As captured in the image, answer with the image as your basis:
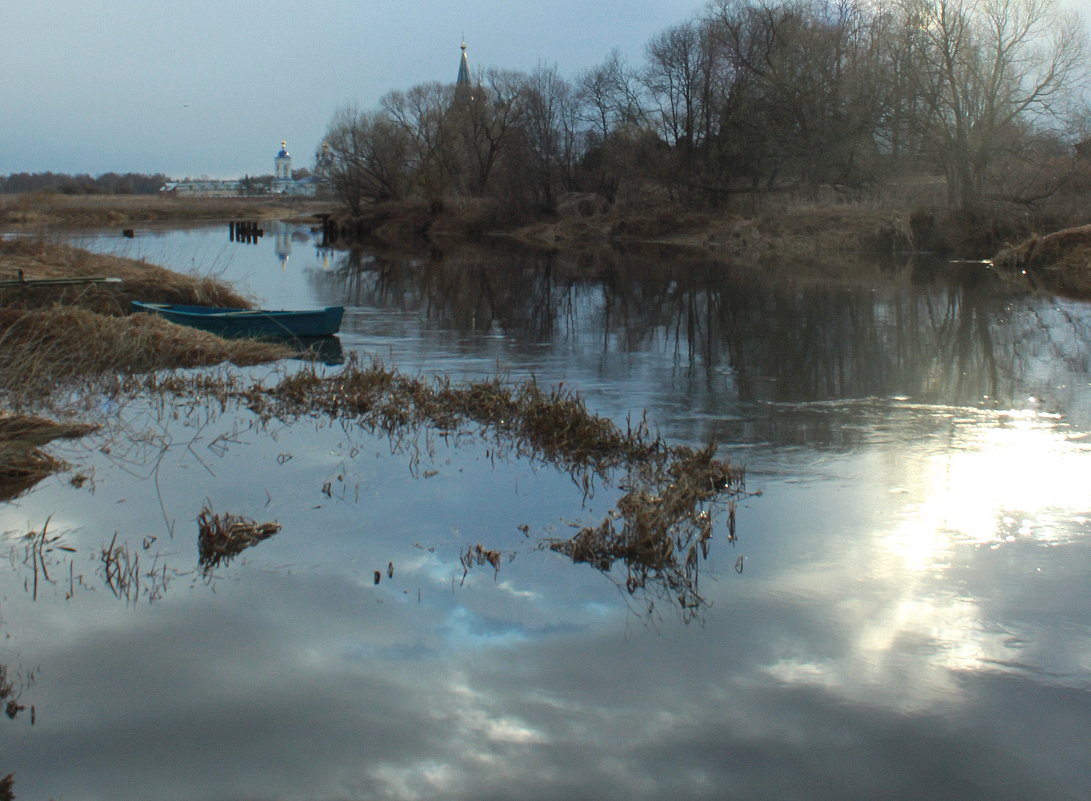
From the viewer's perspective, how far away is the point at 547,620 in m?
5.68

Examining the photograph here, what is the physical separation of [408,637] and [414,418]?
5.12m

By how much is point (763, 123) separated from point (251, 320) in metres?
37.6

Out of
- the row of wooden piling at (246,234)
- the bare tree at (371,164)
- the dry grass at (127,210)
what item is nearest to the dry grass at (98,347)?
the dry grass at (127,210)

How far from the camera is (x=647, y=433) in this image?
9.12 meters

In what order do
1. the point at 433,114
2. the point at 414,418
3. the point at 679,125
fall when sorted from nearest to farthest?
the point at 414,418 → the point at 679,125 → the point at 433,114

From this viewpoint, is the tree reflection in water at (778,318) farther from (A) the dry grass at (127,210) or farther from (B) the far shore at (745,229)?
(A) the dry grass at (127,210)

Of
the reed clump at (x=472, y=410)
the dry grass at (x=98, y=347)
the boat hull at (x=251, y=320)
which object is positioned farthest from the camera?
the boat hull at (x=251, y=320)

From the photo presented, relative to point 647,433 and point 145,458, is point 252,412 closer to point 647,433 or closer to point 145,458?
point 145,458

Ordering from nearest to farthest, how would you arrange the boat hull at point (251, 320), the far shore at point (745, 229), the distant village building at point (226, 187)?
the boat hull at point (251, 320) < the far shore at point (745, 229) < the distant village building at point (226, 187)

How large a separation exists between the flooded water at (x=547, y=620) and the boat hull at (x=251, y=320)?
Answer: 4190mm

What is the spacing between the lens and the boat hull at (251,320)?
15.2m

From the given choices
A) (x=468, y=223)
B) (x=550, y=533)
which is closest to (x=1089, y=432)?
(x=550, y=533)

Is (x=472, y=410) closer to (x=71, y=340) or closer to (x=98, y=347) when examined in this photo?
(x=98, y=347)

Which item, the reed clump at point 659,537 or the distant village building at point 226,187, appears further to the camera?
Answer: the distant village building at point 226,187
